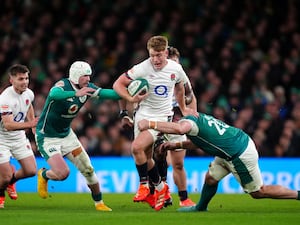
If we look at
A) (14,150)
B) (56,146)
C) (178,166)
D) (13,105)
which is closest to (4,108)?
(13,105)

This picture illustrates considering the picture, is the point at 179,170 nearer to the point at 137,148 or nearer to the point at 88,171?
the point at 137,148

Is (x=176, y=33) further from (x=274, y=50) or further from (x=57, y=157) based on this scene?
(x=57, y=157)

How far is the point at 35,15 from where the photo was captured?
72.3 feet

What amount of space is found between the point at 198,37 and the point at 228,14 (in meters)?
1.07

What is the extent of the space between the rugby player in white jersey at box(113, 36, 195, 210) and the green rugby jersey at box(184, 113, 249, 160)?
950mm

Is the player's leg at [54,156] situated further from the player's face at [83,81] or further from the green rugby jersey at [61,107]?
the player's face at [83,81]

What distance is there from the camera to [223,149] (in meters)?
11.5

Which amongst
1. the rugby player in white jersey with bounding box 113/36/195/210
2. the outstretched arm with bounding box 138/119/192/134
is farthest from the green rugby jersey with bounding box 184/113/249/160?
the rugby player in white jersey with bounding box 113/36/195/210

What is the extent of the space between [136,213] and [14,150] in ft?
9.21

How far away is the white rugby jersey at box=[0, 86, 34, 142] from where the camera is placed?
13.3m

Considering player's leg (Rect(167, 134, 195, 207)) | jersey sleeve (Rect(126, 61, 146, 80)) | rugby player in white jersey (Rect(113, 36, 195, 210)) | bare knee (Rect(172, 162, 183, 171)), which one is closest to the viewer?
rugby player in white jersey (Rect(113, 36, 195, 210))

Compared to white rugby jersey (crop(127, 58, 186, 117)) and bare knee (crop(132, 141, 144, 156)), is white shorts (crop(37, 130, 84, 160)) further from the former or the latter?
white rugby jersey (crop(127, 58, 186, 117))

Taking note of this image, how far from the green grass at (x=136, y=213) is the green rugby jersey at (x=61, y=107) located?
1105 millimetres

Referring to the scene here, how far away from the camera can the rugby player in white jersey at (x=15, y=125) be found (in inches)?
520
